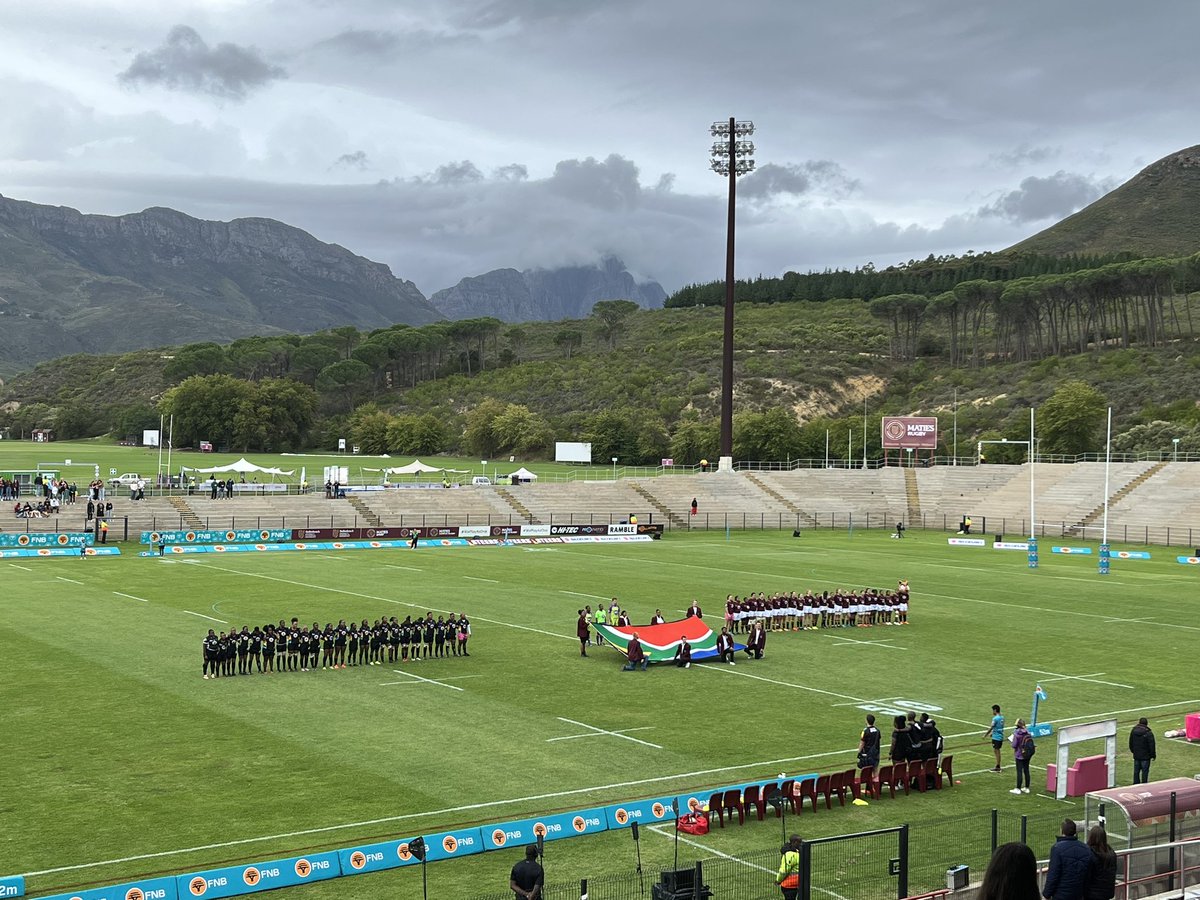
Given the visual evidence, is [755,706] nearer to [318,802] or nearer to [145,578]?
[318,802]

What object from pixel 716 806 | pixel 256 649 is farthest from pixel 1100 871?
pixel 256 649

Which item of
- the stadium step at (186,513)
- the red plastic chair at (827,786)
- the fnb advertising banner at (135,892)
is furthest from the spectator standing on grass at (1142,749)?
the stadium step at (186,513)

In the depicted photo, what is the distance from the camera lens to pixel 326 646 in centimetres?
3409

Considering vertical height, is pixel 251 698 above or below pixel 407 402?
below

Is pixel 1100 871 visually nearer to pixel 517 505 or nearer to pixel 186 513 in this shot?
pixel 186 513

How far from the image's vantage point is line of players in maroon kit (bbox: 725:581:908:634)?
41.4m

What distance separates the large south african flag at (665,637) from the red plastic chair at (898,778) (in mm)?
13118

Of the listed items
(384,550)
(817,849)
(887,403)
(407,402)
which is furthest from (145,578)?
(407,402)

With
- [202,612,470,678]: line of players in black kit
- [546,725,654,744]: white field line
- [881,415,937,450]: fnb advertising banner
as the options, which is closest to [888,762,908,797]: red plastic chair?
[546,725,654,744]: white field line

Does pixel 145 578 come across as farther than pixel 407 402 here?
No

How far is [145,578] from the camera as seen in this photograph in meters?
54.7

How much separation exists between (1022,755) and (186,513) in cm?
6422

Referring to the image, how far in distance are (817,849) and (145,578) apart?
43625 mm

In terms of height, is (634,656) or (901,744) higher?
(901,744)
